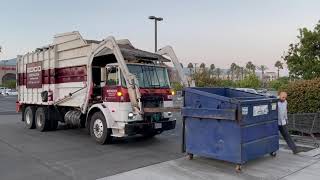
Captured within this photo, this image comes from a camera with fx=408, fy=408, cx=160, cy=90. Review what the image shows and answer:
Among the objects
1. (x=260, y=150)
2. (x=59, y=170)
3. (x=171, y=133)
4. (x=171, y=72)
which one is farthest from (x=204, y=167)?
(x=171, y=133)

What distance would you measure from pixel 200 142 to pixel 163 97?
3472mm

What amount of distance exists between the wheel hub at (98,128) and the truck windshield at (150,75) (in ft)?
4.74

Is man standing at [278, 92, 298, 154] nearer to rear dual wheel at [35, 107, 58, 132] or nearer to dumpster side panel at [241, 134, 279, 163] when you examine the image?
dumpster side panel at [241, 134, 279, 163]

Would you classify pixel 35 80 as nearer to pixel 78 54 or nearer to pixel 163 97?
pixel 78 54

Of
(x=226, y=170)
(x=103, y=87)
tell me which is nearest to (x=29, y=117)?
(x=103, y=87)

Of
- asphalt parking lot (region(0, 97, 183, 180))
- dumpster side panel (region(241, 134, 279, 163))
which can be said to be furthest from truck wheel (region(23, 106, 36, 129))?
dumpster side panel (region(241, 134, 279, 163))

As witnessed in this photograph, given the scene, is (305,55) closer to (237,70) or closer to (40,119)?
(40,119)

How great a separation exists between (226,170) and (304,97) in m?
5.62

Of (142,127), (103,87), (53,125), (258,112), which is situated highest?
(103,87)

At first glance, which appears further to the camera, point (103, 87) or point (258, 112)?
point (103, 87)

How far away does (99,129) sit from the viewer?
11719 mm

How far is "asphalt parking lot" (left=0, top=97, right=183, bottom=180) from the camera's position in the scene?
8391 mm

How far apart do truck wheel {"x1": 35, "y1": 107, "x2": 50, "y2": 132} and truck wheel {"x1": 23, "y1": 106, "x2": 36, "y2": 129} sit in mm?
505

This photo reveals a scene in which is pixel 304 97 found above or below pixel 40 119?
above
